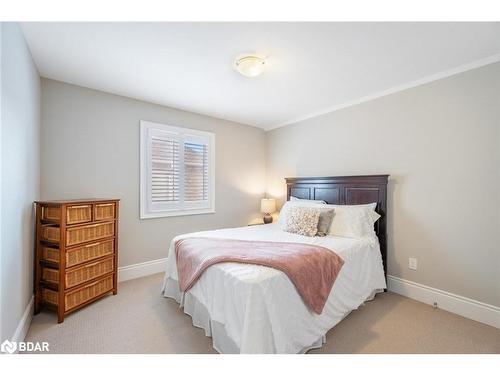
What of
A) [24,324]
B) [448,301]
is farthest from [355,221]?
[24,324]

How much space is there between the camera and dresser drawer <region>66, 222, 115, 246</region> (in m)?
2.12

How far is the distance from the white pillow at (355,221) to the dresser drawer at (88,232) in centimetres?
247

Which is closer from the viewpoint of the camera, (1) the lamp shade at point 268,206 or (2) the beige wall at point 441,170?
(2) the beige wall at point 441,170

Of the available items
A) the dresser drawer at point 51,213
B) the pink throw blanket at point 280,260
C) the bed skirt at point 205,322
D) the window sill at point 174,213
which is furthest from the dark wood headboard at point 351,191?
the dresser drawer at point 51,213

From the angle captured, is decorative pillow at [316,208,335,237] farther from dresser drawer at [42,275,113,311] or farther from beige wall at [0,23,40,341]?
beige wall at [0,23,40,341]

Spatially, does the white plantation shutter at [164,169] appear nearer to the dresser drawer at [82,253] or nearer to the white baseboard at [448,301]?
the dresser drawer at [82,253]

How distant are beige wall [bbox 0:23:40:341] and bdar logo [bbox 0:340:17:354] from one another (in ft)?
0.12

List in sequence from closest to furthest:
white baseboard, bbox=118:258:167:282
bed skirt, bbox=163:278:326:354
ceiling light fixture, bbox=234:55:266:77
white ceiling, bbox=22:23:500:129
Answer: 1. bed skirt, bbox=163:278:326:354
2. white ceiling, bbox=22:23:500:129
3. ceiling light fixture, bbox=234:55:266:77
4. white baseboard, bbox=118:258:167:282

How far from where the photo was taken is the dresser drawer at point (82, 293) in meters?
2.09

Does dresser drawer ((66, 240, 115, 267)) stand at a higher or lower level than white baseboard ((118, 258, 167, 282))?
higher

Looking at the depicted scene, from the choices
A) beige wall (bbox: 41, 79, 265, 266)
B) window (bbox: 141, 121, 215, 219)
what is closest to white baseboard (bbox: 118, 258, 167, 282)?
beige wall (bbox: 41, 79, 265, 266)

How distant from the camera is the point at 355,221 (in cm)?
260

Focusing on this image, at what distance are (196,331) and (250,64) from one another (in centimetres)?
235

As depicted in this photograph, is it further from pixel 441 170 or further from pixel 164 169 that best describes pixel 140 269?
pixel 441 170
